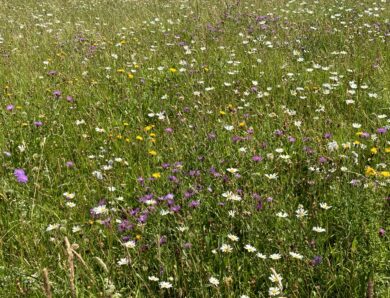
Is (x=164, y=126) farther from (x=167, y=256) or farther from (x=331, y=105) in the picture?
(x=167, y=256)

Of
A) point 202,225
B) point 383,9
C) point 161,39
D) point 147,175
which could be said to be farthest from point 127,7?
point 202,225

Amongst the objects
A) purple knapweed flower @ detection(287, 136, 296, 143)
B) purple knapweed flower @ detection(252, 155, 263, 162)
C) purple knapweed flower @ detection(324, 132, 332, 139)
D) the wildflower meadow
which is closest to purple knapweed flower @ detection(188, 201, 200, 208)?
the wildflower meadow

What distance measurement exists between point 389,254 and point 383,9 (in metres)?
7.11

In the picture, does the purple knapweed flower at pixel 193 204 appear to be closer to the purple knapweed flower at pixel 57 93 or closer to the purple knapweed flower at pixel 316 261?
the purple knapweed flower at pixel 316 261

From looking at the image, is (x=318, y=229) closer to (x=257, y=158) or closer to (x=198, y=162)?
(x=257, y=158)

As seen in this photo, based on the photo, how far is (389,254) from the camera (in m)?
2.19

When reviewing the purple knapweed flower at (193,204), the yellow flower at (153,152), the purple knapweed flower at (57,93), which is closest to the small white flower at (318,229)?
the purple knapweed flower at (193,204)

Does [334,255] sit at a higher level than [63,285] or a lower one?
lower

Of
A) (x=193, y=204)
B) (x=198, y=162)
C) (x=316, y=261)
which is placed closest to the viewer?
(x=316, y=261)

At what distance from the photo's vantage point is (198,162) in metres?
3.14

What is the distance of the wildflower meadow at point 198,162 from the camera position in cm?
215

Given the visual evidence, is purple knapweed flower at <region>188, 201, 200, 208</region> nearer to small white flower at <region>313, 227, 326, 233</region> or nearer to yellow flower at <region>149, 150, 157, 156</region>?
small white flower at <region>313, 227, 326, 233</region>

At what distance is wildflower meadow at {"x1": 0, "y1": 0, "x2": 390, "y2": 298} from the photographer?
7.07ft

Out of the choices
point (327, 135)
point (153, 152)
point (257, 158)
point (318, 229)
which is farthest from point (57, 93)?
point (318, 229)
